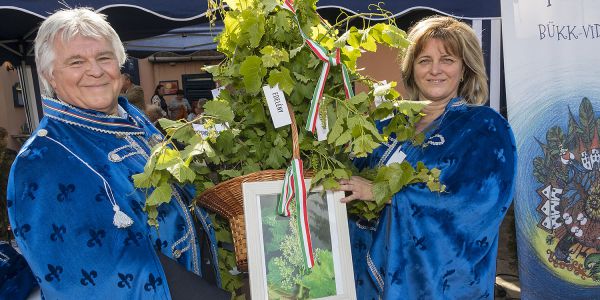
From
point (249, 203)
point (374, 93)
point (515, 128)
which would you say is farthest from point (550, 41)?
point (249, 203)

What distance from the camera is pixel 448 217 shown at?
180cm

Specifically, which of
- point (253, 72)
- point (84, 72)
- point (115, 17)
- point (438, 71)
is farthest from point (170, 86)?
point (253, 72)

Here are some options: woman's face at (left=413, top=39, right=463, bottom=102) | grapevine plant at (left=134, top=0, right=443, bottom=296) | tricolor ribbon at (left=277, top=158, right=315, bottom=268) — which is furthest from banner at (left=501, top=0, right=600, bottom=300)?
tricolor ribbon at (left=277, top=158, right=315, bottom=268)

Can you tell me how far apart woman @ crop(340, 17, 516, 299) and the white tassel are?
743 mm

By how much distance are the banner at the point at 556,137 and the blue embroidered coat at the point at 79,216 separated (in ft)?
8.60

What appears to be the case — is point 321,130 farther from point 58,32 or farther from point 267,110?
point 58,32

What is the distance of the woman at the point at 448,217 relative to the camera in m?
1.79

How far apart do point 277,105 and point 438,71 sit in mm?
922

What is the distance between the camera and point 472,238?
1844mm

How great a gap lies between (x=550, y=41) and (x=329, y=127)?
2.52 metres

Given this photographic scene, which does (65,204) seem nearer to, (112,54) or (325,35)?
(112,54)

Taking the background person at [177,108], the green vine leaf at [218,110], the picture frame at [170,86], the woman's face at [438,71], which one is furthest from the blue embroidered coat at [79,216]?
the picture frame at [170,86]

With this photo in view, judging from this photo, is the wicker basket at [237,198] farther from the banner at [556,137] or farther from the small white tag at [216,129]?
the banner at [556,137]

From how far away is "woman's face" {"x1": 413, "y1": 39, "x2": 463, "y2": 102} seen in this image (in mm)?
2049
